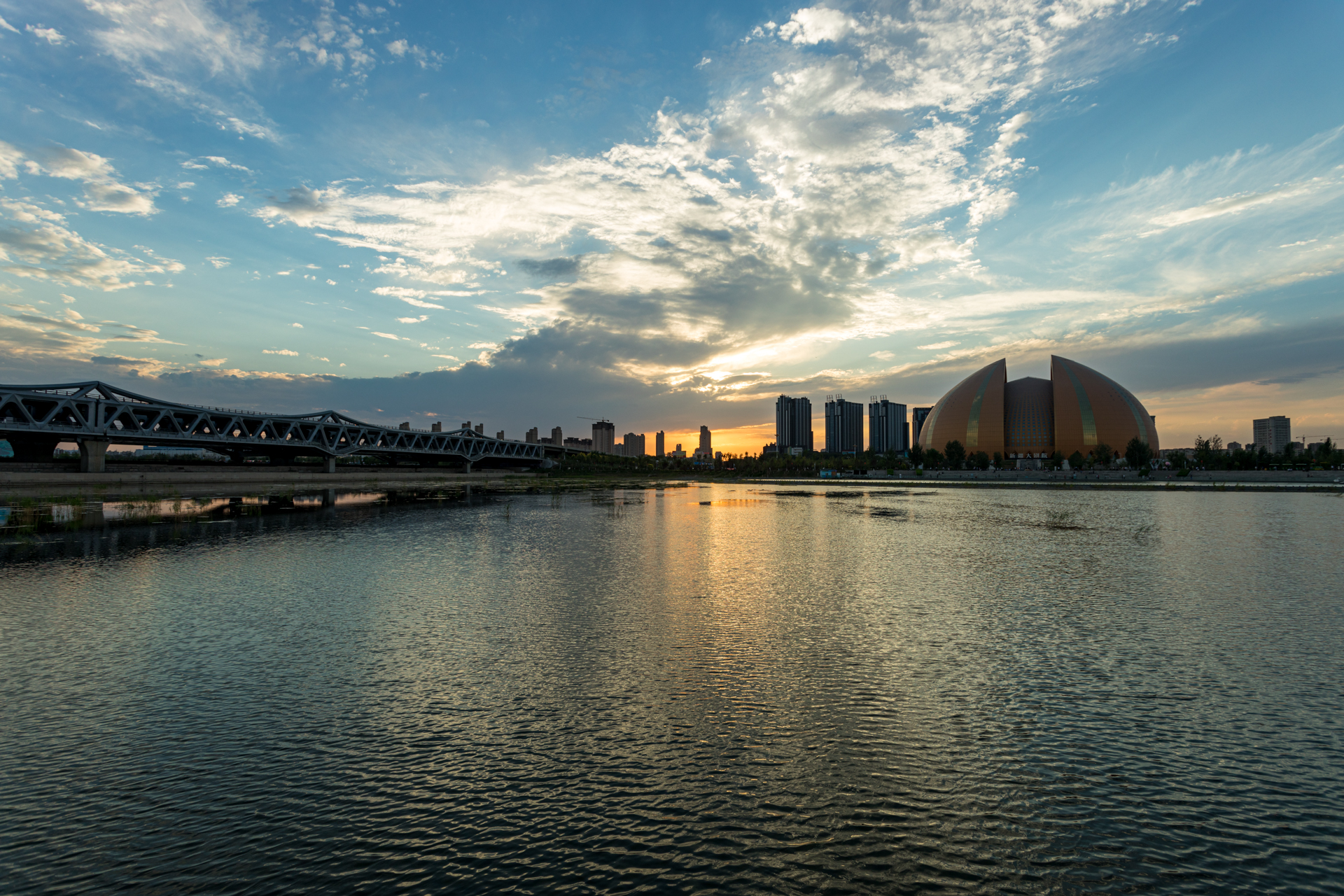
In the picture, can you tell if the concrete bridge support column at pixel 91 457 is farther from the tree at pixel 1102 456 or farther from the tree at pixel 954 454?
the tree at pixel 1102 456

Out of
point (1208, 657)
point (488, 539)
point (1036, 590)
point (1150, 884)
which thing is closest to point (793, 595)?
point (1036, 590)

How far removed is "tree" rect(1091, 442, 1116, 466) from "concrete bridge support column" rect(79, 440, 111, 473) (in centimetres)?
18421

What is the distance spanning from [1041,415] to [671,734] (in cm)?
18379

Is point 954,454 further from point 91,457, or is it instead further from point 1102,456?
point 91,457

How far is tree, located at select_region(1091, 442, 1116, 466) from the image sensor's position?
139 m

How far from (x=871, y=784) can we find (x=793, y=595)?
9.57 meters

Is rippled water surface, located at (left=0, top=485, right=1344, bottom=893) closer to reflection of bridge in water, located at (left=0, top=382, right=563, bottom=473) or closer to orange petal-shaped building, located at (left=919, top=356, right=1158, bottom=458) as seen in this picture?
reflection of bridge in water, located at (left=0, top=382, right=563, bottom=473)

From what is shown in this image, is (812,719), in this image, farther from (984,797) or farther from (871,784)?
(984,797)

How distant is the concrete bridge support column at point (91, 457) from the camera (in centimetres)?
7038

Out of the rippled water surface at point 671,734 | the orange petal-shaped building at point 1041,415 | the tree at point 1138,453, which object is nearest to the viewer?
the rippled water surface at point 671,734

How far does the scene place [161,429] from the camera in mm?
85875

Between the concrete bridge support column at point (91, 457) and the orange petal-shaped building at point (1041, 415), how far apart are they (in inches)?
6904

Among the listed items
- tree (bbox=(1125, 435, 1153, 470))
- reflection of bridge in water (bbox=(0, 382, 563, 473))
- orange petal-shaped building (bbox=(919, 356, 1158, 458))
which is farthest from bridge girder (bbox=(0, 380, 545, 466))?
tree (bbox=(1125, 435, 1153, 470))

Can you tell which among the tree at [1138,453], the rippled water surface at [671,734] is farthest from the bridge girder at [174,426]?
the tree at [1138,453]
